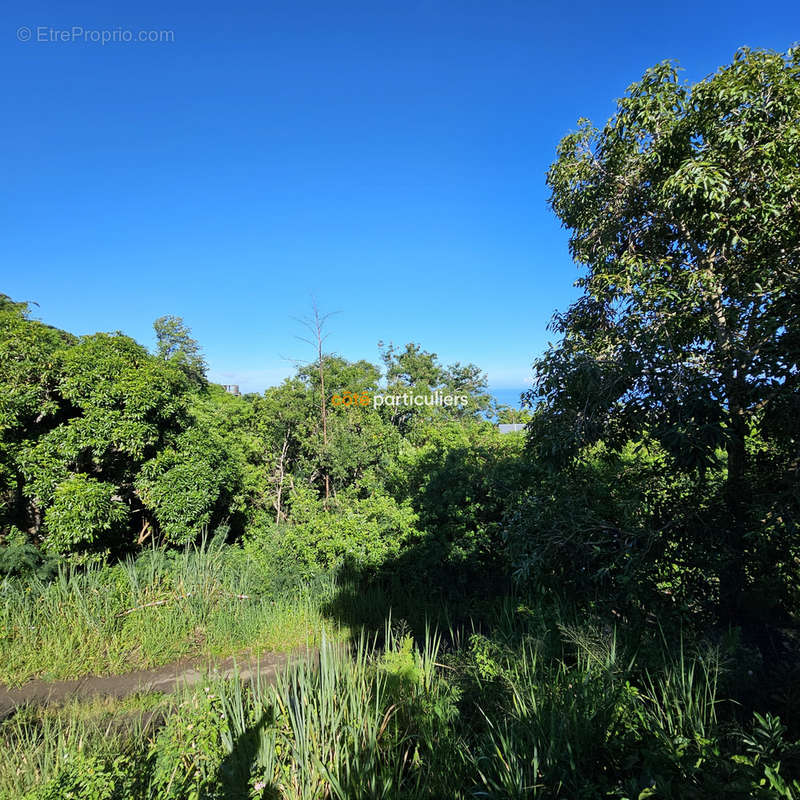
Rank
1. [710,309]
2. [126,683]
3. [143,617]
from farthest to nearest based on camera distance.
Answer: [143,617], [126,683], [710,309]

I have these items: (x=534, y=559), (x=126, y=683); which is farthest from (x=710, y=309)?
(x=126, y=683)

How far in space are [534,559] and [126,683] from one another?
4.04m

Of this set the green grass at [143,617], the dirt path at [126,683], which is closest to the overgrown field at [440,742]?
the dirt path at [126,683]

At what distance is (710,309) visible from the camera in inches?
122

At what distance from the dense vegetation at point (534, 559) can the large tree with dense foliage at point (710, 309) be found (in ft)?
0.08

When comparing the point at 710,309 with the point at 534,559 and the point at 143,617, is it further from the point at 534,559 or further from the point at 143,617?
the point at 143,617

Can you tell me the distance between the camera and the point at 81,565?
536 centimetres

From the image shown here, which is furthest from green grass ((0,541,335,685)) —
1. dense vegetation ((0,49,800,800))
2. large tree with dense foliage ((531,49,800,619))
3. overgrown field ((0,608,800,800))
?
large tree with dense foliage ((531,49,800,619))

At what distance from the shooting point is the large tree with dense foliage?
254 cm

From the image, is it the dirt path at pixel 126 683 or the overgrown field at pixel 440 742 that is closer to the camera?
the overgrown field at pixel 440 742

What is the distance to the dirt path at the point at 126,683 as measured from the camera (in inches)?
144

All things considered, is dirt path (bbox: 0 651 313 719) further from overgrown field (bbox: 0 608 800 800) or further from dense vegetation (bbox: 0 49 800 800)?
overgrown field (bbox: 0 608 800 800)

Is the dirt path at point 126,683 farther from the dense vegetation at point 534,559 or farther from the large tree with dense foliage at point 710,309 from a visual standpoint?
the large tree with dense foliage at point 710,309

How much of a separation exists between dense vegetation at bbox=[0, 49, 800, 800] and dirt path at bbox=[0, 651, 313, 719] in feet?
0.45
